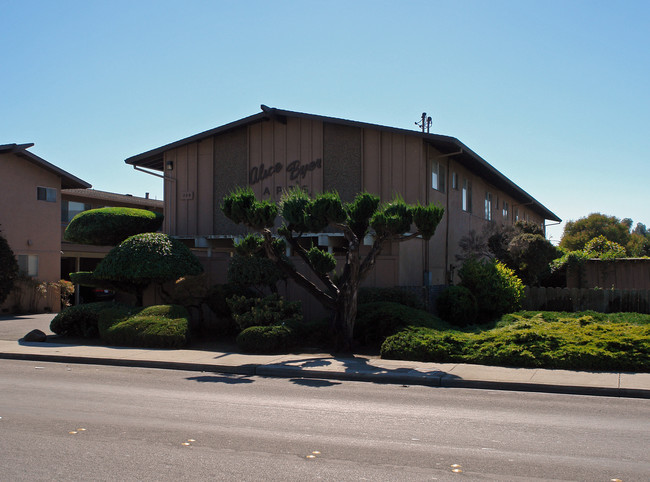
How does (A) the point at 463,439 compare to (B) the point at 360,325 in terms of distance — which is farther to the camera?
(B) the point at 360,325

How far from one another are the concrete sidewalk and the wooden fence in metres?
8.17

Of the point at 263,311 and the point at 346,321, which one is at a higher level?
the point at 263,311

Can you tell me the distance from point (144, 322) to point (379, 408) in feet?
26.8

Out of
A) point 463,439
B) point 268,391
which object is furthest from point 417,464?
point 268,391

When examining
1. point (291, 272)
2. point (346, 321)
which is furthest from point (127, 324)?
point (346, 321)

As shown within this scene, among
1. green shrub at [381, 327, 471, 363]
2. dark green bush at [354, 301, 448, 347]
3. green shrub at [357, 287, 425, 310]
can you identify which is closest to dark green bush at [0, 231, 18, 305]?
green shrub at [357, 287, 425, 310]

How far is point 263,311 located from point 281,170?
7.75 meters

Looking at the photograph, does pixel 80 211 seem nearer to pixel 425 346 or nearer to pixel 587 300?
pixel 587 300

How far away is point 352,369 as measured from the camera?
10977mm

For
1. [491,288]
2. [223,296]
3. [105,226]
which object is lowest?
[223,296]

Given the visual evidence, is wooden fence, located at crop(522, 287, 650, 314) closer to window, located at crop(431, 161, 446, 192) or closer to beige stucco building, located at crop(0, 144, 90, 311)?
window, located at crop(431, 161, 446, 192)

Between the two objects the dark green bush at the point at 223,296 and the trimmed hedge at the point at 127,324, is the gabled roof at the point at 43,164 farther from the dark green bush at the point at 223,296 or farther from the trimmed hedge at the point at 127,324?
the dark green bush at the point at 223,296

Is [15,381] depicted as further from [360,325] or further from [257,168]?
[257,168]

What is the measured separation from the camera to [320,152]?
19844 mm
